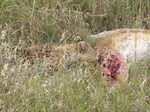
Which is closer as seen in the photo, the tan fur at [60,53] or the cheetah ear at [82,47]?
the tan fur at [60,53]

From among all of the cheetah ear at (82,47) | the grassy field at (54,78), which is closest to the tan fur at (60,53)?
the cheetah ear at (82,47)

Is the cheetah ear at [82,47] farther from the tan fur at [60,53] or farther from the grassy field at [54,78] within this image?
the grassy field at [54,78]

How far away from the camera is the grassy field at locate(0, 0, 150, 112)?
3.09m

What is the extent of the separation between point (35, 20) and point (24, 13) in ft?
0.40

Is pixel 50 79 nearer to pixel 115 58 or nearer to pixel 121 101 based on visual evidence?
pixel 121 101

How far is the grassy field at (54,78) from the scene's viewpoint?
3.09 metres

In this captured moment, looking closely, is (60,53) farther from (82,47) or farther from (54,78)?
(54,78)

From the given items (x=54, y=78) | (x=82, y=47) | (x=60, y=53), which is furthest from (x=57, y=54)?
(x=54, y=78)

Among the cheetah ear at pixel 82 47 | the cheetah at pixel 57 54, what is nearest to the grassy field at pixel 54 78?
the cheetah at pixel 57 54

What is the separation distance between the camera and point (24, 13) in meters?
4.70

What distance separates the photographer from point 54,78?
337 centimetres

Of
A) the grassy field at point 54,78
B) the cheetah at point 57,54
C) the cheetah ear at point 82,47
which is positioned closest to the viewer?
the grassy field at point 54,78

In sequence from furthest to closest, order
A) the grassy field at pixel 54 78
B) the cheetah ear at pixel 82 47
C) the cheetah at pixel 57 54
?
the cheetah ear at pixel 82 47 → the cheetah at pixel 57 54 → the grassy field at pixel 54 78

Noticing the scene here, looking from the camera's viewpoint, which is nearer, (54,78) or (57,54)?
(54,78)
